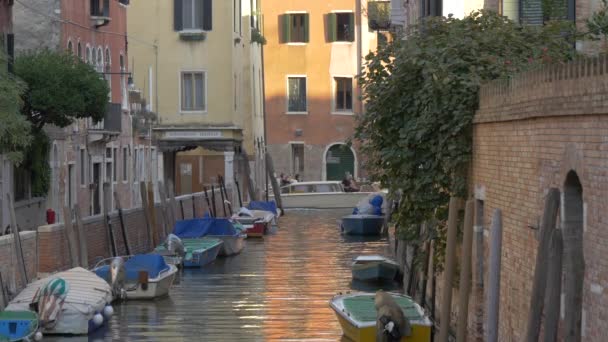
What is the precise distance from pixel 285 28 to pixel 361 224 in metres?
20.7

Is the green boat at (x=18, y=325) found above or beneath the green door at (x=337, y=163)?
beneath

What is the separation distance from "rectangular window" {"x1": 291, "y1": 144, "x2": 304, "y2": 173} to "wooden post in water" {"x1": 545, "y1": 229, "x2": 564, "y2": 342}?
47.6 metres

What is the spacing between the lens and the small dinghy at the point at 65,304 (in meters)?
18.7

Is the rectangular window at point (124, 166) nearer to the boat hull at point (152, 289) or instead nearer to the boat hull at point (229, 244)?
the boat hull at point (229, 244)

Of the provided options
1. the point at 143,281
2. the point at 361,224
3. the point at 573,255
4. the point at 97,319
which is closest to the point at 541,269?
the point at 573,255

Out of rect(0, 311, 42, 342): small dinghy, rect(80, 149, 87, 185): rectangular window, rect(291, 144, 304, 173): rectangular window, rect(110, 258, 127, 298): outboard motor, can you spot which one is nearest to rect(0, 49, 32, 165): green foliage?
rect(110, 258, 127, 298): outboard motor

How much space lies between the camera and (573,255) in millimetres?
10828

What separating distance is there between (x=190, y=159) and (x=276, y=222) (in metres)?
8.20

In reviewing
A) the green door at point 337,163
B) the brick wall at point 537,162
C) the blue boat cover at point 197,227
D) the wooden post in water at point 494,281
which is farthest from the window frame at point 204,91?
the wooden post in water at point 494,281

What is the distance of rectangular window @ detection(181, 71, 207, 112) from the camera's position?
46.9 meters

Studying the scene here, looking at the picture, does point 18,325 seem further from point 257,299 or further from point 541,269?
Result: point 541,269

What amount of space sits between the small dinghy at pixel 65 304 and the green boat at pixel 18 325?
0.44 metres

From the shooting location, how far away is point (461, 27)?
16.5 meters

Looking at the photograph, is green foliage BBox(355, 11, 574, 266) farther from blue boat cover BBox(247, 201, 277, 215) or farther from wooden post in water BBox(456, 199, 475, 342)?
blue boat cover BBox(247, 201, 277, 215)
